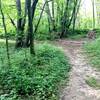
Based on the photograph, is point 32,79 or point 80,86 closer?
point 32,79

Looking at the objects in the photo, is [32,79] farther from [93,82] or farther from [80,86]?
[93,82]

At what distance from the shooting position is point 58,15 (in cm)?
2372

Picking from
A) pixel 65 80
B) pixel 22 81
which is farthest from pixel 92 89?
pixel 22 81

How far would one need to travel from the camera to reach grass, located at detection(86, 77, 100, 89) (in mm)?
6741

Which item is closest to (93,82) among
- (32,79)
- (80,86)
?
(80,86)

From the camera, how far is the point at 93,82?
7086 millimetres

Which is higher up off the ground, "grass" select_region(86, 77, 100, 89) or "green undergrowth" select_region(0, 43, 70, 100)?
"green undergrowth" select_region(0, 43, 70, 100)

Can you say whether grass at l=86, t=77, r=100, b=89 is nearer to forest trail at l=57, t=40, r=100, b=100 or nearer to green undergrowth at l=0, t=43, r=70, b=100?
forest trail at l=57, t=40, r=100, b=100

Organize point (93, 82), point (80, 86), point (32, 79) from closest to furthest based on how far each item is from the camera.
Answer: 1. point (32, 79)
2. point (80, 86)
3. point (93, 82)

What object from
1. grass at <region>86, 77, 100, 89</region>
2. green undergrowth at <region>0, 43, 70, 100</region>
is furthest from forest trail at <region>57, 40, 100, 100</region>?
green undergrowth at <region>0, 43, 70, 100</region>

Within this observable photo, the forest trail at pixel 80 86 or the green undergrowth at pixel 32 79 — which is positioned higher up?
the green undergrowth at pixel 32 79

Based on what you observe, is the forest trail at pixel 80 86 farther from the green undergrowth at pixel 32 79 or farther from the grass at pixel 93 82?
the green undergrowth at pixel 32 79

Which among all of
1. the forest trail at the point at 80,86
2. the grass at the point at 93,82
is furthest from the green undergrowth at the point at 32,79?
the grass at the point at 93,82

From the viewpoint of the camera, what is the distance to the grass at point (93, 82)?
674 cm
